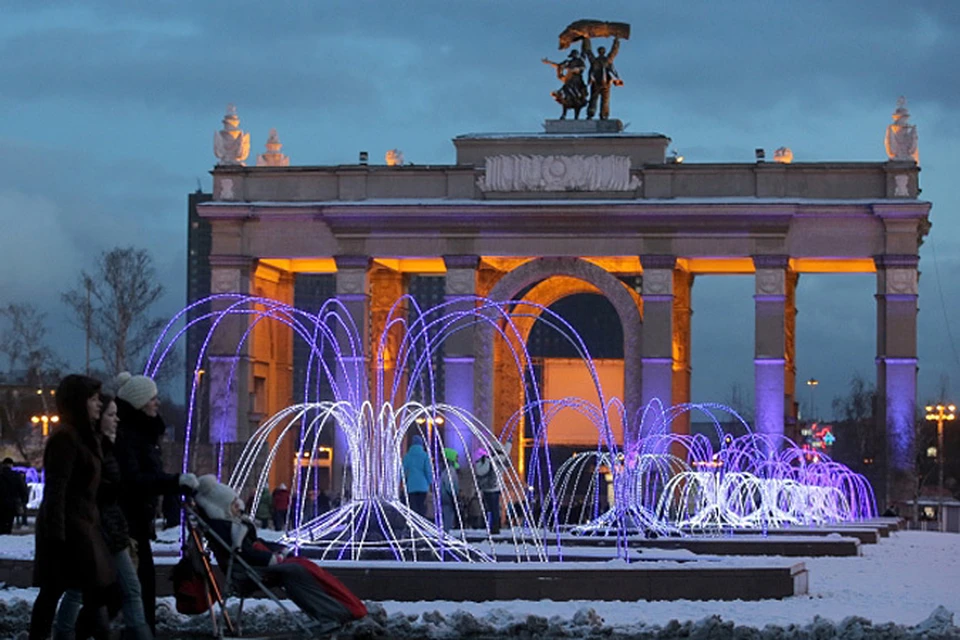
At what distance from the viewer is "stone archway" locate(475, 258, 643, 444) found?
202ft

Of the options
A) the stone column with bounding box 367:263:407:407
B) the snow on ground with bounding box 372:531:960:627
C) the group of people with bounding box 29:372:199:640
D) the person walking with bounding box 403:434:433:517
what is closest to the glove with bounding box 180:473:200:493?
the group of people with bounding box 29:372:199:640

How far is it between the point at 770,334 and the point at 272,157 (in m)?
16.5

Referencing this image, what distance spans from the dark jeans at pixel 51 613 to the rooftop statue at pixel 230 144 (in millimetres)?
52529

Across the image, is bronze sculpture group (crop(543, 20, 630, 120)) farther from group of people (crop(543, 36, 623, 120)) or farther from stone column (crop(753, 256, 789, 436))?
stone column (crop(753, 256, 789, 436))

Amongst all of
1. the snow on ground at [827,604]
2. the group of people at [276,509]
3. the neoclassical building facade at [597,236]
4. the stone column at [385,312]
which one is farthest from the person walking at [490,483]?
the stone column at [385,312]

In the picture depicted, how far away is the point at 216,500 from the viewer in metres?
13.8

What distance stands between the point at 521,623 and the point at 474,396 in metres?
46.7

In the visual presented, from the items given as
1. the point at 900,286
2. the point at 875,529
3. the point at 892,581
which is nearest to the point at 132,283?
the point at 900,286

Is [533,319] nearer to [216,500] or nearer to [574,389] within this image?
[574,389]

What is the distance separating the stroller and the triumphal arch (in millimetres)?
46797

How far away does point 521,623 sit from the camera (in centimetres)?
1500

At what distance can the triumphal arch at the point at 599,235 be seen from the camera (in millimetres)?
60938

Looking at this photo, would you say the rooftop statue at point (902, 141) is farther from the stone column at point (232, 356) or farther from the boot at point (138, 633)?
the boot at point (138, 633)

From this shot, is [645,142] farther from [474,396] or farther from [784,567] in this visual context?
[784,567]
